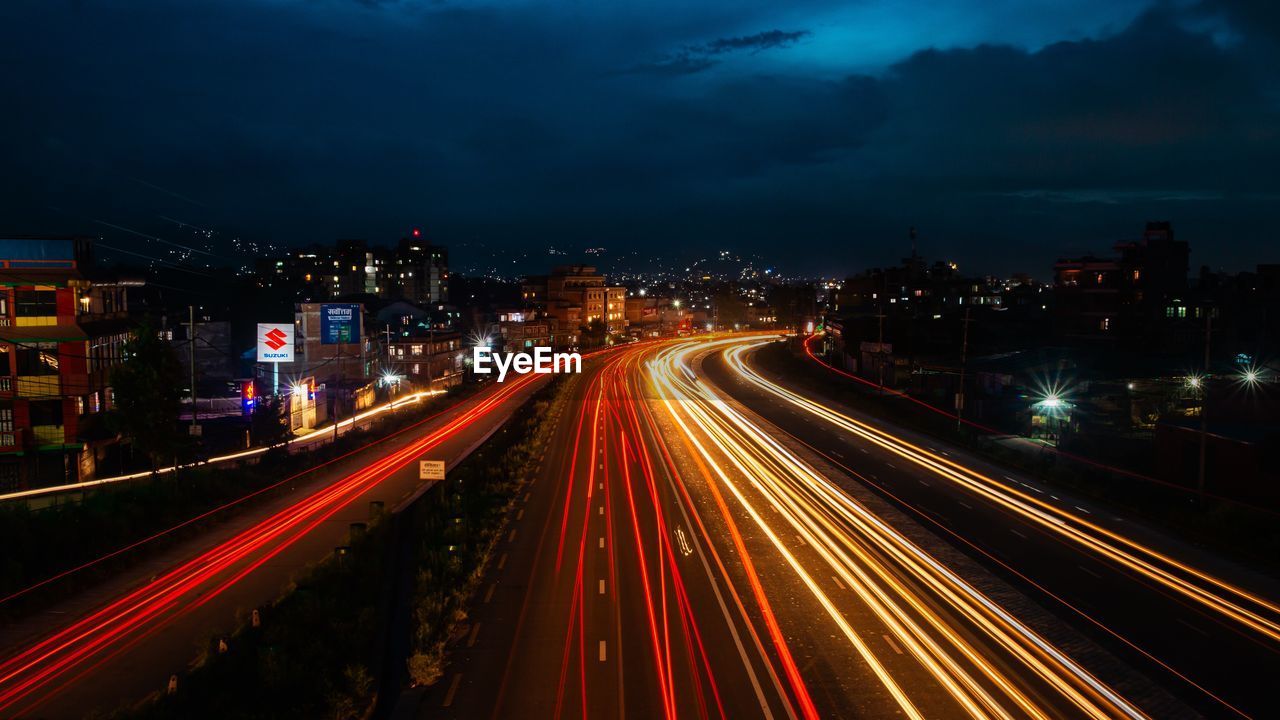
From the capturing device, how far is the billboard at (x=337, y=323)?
173 ft

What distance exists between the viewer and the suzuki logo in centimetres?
4366

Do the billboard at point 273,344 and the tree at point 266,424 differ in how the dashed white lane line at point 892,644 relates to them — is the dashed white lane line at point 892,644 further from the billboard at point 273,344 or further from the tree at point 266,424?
the billboard at point 273,344

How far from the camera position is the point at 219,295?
88875 mm

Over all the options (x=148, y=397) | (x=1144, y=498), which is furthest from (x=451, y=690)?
(x=1144, y=498)

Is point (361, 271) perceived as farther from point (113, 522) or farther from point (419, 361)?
point (113, 522)

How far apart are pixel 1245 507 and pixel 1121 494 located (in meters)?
4.00

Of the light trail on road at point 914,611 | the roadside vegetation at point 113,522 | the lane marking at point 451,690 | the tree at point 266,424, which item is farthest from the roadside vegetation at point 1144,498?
the tree at point 266,424

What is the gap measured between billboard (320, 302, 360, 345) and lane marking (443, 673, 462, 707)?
143 ft

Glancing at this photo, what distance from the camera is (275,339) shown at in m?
43.8

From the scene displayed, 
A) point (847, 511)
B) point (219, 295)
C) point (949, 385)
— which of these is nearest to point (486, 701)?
point (847, 511)

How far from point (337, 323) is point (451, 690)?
45.3m

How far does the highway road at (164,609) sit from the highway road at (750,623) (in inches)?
195

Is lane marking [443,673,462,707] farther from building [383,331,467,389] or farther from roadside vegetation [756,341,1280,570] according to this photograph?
building [383,331,467,389]

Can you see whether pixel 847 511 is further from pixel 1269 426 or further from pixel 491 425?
pixel 491 425
